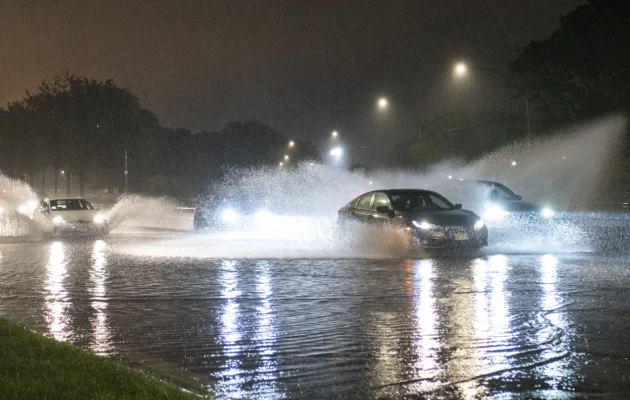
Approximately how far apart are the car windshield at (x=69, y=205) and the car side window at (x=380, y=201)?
12211 millimetres

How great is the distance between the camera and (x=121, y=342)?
8.66 meters

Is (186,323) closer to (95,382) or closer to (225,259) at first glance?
(95,382)

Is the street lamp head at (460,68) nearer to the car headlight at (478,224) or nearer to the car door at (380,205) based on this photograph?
the car door at (380,205)

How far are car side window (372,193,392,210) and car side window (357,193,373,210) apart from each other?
0.24 metres

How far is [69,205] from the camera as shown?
29.8 m

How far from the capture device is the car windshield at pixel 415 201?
779 inches

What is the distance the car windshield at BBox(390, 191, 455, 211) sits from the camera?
1980 centimetres

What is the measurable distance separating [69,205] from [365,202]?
1301 cm

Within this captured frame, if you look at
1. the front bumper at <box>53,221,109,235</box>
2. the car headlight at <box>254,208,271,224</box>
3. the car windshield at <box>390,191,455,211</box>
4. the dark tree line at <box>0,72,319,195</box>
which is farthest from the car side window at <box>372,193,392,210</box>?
the dark tree line at <box>0,72,319,195</box>

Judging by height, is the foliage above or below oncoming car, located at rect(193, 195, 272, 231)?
above

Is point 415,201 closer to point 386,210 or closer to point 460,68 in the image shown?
point 386,210

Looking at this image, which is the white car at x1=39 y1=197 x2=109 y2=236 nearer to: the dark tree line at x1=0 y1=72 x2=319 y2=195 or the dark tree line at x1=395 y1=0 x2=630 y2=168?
the dark tree line at x1=395 y1=0 x2=630 y2=168

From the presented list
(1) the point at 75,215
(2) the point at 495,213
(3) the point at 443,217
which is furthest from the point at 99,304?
(1) the point at 75,215

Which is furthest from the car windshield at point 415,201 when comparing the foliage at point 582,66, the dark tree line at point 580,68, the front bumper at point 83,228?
the foliage at point 582,66
